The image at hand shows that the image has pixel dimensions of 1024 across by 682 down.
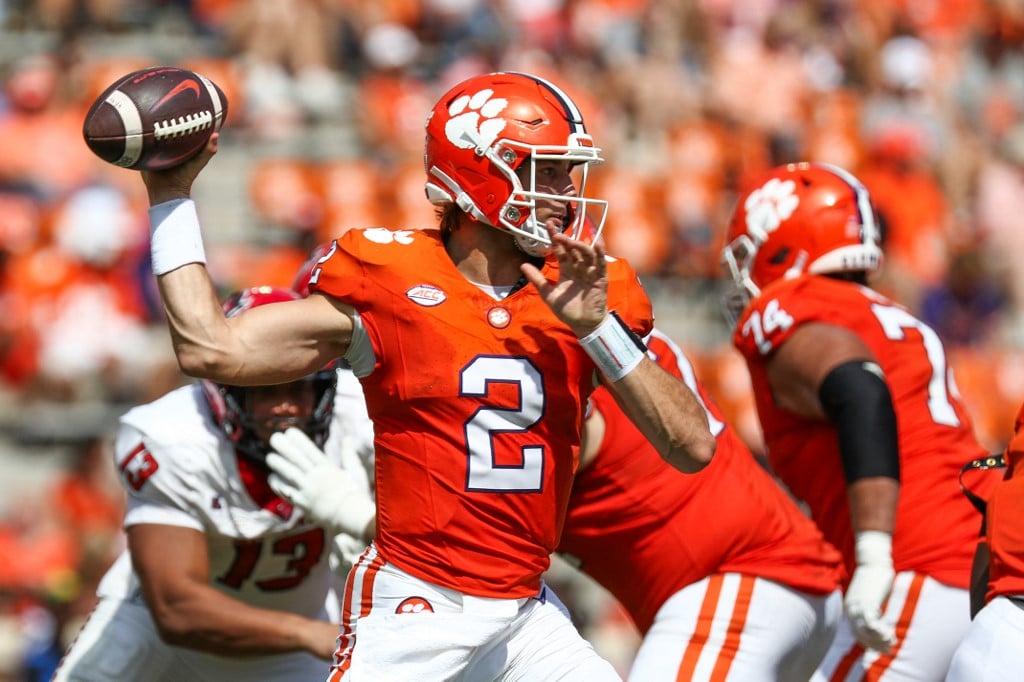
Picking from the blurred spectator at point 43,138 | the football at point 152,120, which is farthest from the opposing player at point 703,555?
the blurred spectator at point 43,138

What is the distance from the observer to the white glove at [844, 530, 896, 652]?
3.84 metres

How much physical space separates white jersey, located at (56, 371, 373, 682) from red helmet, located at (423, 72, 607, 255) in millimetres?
1138

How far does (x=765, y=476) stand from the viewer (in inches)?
168

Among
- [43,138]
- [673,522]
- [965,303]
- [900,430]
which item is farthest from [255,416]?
[965,303]

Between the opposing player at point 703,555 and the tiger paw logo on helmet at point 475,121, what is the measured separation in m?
0.88

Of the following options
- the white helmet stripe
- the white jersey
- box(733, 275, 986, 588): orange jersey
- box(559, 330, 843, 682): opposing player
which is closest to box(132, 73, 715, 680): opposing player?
box(559, 330, 843, 682): opposing player

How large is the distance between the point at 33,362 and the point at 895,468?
20.3ft

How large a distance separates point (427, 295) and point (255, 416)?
107 cm

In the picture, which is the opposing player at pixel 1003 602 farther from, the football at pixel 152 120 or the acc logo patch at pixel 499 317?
the football at pixel 152 120

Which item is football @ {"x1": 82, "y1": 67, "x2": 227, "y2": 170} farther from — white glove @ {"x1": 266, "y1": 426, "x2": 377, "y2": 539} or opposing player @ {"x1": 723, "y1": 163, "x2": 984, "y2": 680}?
opposing player @ {"x1": 723, "y1": 163, "x2": 984, "y2": 680}

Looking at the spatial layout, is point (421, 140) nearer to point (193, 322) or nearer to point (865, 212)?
point (865, 212)

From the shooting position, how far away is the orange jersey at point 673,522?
404 centimetres

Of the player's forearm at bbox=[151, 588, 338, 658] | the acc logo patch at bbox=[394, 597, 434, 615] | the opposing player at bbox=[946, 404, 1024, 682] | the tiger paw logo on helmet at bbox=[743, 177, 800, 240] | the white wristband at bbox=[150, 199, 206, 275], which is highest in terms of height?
the white wristband at bbox=[150, 199, 206, 275]

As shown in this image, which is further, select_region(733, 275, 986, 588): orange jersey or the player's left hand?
select_region(733, 275, 986, 588): orange jersey
